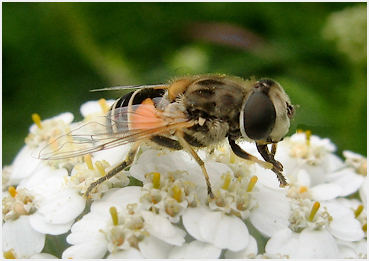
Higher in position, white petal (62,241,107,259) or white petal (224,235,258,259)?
white petal (62,241,107,259)

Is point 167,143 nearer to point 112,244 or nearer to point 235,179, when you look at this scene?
point 235,179

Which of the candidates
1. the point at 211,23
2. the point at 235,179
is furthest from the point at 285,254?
the point at 211,23

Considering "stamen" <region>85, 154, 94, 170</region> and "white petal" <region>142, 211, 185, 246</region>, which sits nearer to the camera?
"white petal" <region>142, 211, 185, 246</region>

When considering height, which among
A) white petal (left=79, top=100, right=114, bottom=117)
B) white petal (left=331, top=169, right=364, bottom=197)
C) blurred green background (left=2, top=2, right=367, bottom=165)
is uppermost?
blurred green background (left=2, top=2, right=367, bottom=165)

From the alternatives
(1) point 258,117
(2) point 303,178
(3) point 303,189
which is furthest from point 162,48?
(1) point 258,117

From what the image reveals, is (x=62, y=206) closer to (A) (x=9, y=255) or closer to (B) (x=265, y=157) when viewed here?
(A) (x=9, y=255)

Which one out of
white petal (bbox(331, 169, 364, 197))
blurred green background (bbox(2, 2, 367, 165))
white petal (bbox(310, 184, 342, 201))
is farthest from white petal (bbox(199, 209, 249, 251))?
blurred green background (bbox(2, 2, 367, 165))

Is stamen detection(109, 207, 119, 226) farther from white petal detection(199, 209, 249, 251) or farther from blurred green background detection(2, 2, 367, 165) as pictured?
blurred green background detection(2, 2, 367, 165)
